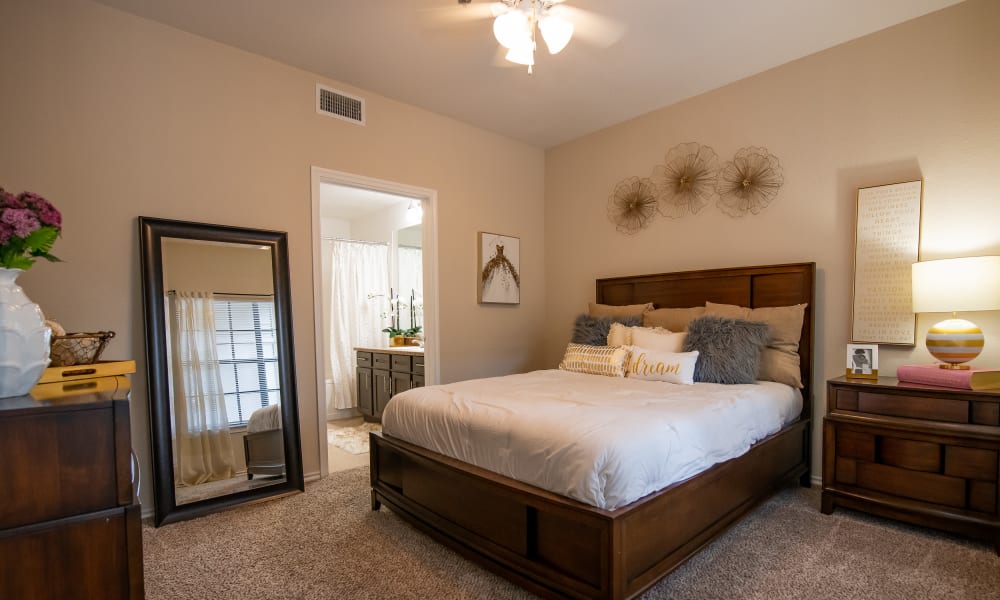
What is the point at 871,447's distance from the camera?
2.42m

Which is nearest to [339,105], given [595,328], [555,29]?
[555,29]

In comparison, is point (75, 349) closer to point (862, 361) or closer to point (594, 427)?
point (594, 427)

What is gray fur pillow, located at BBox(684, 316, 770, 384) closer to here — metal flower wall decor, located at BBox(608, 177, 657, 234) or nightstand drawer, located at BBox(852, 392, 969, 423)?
nightstand drawer, located at BBox(852, 392, 969, 423)

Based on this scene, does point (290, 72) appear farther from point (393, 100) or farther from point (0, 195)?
point (0, 195)

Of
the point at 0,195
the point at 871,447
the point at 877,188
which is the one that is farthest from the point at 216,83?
the point at 871,447

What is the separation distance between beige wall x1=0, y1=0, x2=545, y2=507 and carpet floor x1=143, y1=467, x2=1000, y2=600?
68 cm

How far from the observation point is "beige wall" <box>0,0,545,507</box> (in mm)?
2312

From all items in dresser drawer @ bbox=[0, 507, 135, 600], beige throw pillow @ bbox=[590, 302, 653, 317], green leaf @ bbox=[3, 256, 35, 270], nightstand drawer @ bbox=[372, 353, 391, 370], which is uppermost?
green leaf @ bbox=[3, 256, 35, 270]

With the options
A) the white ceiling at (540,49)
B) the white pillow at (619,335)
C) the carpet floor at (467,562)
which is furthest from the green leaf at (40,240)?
the white pillow at (619,335)

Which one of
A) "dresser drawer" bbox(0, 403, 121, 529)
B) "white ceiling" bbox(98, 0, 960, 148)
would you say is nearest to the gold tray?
"dresser drawer" bbox(0, 403, 121, 529)

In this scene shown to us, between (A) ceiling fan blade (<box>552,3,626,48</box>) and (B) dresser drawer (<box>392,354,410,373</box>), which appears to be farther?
(B) dresser drawer (<box>392,354,410,373</box>)

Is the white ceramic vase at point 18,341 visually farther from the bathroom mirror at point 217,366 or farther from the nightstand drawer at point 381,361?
the nightstand drawer at point 381,361

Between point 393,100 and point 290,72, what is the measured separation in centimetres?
77

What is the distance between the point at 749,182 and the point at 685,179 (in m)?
0.48
